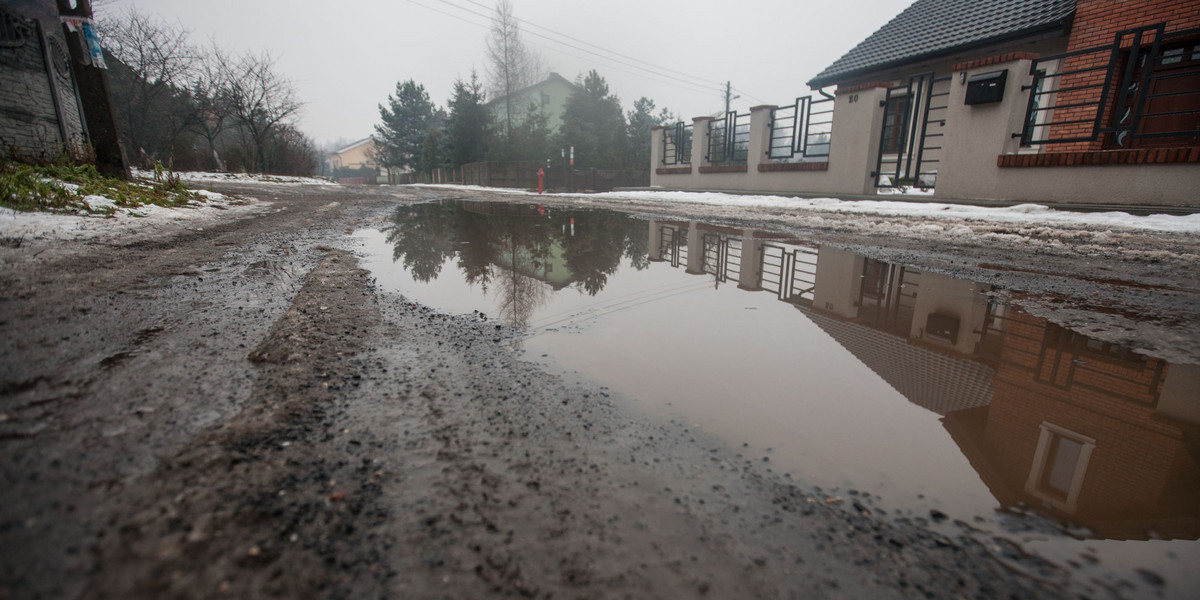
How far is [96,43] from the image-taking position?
7539 millimetres

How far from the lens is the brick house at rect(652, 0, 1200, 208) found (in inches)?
267

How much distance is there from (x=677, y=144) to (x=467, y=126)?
18.1m

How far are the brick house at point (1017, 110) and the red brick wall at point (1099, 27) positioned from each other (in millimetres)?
20

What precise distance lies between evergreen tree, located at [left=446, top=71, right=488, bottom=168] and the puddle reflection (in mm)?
28123

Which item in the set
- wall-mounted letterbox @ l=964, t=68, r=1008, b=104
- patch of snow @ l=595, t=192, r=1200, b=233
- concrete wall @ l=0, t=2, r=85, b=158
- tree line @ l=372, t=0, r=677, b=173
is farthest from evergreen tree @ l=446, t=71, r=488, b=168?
wall-mounted letterbox @ l=964, t=68, r=1008, b=104

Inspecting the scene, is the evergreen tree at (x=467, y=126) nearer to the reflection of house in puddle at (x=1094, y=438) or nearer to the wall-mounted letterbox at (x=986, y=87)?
the wall-mounted letterbox at (x=986, y=87)

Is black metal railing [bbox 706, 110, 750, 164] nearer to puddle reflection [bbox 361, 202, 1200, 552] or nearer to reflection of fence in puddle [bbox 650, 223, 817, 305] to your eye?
reflection of fence in puddle [bbox 650, 223, 817, 305]

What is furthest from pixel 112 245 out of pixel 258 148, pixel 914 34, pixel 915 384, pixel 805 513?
pixel 258 148

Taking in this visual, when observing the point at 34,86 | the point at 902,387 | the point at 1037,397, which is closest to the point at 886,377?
the point at 902,387

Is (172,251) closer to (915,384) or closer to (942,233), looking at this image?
(915,384)

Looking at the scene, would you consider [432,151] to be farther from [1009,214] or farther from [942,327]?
[942,327]

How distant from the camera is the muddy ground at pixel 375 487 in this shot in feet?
2.99

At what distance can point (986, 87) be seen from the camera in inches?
309

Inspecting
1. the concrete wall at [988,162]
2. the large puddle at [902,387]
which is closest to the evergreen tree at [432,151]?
the concrete wall at [988,162]
